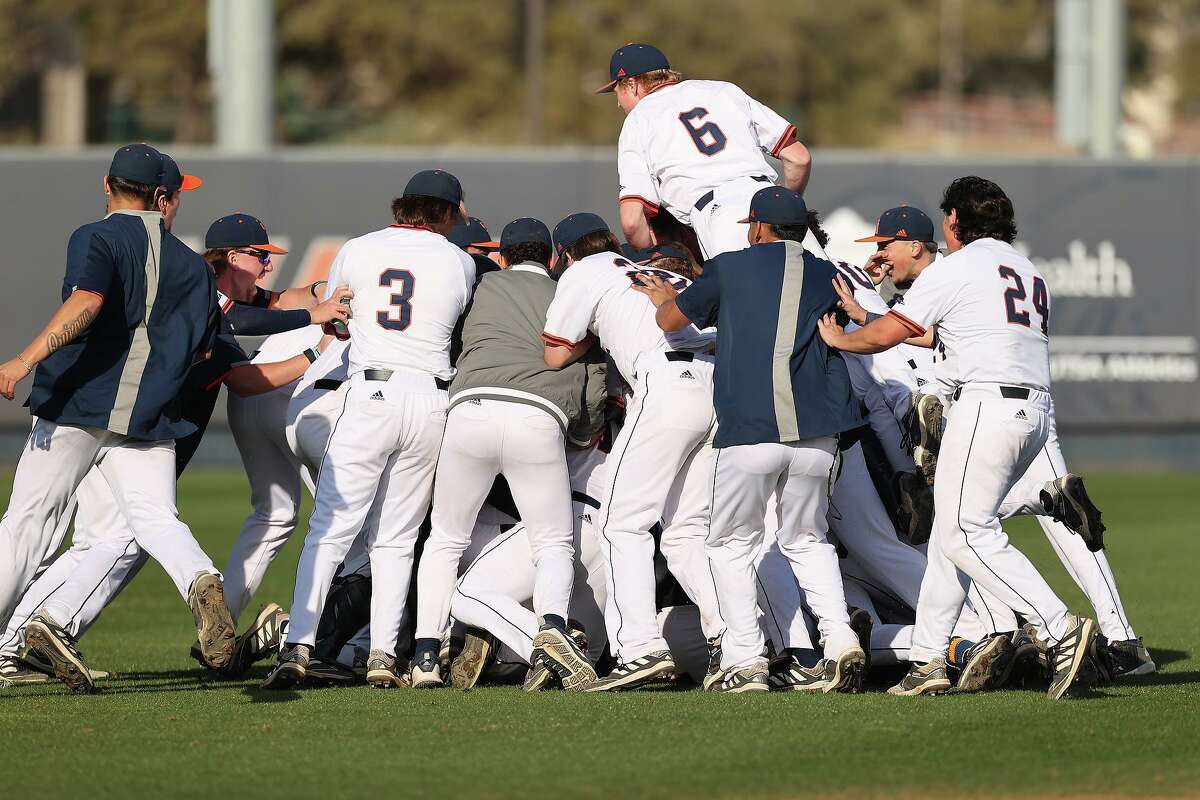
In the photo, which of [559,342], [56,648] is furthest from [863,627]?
[56,648]

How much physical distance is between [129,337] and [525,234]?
2.04m

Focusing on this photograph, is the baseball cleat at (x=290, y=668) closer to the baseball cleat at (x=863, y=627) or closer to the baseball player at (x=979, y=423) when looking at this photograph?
the baseball cleat at (x=863, y=627)

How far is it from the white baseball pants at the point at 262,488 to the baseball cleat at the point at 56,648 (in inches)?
49.8

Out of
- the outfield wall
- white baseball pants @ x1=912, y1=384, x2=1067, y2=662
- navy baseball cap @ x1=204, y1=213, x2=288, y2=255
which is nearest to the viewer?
white baseball pants @ x1=912, y1=384, x2=1067, y2=662

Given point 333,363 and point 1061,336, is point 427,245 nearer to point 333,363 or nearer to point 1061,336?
point 333,363

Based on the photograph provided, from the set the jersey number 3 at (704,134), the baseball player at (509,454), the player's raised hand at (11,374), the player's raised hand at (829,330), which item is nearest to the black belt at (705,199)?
the jersey number 3 at (704,134)

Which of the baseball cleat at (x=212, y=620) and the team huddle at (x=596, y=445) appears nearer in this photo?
the baseball cleat at (x=212, y=620)

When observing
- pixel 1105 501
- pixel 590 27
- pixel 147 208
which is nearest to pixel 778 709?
pixel 147 208

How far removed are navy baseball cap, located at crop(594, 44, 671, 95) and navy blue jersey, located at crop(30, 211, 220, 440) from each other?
8.65 feet

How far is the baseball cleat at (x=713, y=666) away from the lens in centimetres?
746

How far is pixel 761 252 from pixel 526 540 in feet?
6.02

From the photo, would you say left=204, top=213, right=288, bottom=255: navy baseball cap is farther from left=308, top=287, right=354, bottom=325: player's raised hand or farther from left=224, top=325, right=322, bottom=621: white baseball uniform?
left=308, top=287, right=354, bottom=325: player's raised hand

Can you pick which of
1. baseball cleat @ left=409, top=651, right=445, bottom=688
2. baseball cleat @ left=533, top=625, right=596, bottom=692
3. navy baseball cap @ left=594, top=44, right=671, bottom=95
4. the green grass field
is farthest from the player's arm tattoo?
navy baseball cap @ left=594, top=44, right=671, bottom=95

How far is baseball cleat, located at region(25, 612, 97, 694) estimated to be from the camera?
6.97 m
